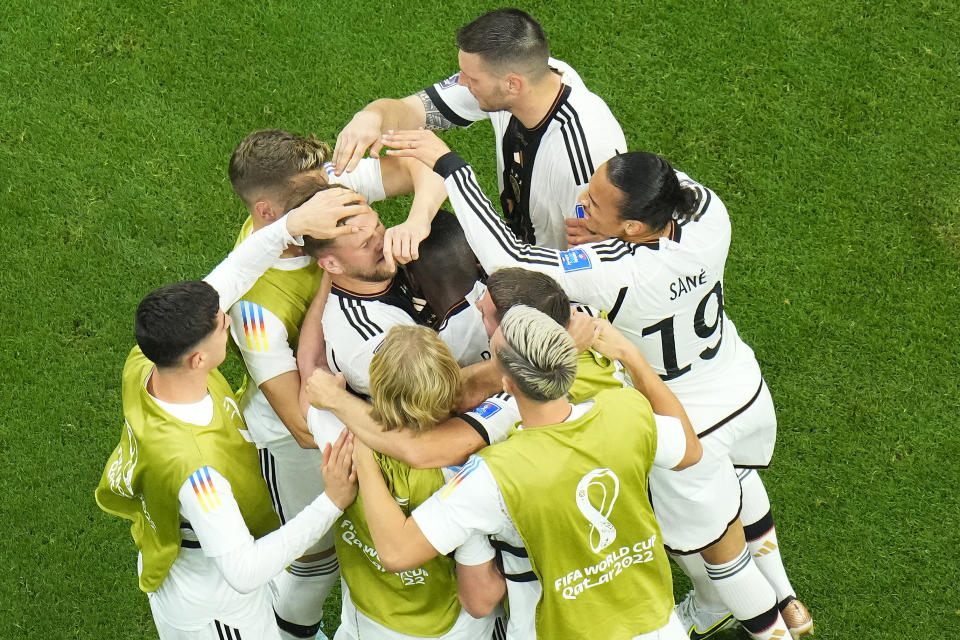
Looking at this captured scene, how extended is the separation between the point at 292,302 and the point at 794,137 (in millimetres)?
3752

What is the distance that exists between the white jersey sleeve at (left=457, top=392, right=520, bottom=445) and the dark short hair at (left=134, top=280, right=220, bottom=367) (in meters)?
0.92

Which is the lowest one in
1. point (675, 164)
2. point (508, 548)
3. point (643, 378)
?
point (675, 164)

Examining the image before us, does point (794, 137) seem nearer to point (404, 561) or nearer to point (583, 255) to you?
point (583, 255)

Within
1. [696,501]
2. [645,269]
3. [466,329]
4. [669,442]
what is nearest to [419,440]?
[466,329]

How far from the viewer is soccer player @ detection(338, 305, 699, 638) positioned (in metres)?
2.88

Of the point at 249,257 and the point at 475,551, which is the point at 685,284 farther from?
the point at 249,257

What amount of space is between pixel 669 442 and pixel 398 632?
118 centimetres

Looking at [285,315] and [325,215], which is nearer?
[325,215]

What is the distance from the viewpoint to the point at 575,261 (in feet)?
11.8

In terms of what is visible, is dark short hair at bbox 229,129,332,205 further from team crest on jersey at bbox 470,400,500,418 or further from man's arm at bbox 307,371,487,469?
team crest on jersey at bbox 470,400,500,418

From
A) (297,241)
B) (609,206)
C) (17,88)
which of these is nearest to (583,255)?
(609,206)

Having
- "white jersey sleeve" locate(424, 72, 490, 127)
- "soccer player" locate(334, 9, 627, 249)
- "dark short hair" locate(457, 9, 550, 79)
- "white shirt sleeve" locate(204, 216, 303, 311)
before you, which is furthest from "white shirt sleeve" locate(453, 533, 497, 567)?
"white jersey sleeve" locate(424, 72, 490, 127)

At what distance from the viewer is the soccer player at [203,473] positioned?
3164 millimetres

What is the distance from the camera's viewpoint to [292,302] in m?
3.73
